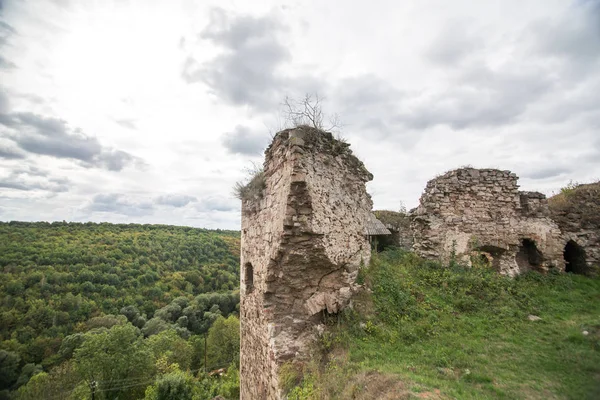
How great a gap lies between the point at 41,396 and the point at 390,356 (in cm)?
2633

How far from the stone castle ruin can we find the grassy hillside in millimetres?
615

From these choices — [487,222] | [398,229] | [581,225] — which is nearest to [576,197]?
[581,225]

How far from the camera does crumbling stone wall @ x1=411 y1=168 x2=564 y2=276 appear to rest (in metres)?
7.89

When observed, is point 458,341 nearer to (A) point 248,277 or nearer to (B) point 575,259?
(A) point 248,277

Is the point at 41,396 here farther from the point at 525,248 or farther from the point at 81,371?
the point at 525,248

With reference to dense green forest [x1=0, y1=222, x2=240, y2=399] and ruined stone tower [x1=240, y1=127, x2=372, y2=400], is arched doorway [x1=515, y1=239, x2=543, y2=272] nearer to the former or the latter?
ruined stone tower [x1=240, y1=127, x2=372, y2=400]

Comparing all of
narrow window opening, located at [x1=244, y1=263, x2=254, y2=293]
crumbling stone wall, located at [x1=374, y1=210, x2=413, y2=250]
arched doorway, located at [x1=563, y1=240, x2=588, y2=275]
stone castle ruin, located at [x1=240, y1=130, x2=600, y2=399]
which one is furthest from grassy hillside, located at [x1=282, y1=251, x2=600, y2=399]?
crumbling stone wall, located at [x1=374, y1=210, x2=413, y2=250]

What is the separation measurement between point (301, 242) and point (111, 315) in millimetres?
35047

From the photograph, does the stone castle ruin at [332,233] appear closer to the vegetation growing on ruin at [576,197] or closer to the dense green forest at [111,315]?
the vegetation growing on ruin at [576,197]

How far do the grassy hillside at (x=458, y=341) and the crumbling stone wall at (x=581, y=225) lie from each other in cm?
109

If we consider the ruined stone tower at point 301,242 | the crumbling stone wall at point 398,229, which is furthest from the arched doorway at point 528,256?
the ruined stone tower at point 301,242

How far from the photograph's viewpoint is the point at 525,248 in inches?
332

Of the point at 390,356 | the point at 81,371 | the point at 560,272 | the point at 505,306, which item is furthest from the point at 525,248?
the point at 81,371

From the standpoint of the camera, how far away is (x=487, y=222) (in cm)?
796
